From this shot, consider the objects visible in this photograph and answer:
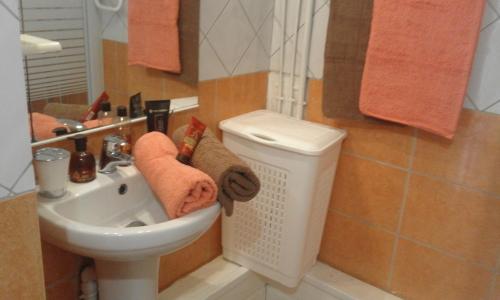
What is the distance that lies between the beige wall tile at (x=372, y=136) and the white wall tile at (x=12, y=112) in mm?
1104

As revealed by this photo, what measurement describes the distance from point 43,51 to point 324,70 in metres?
0.84

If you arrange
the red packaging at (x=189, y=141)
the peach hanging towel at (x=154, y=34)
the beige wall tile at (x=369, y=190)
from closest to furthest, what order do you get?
the red packaging at (x=189, y=141) → the peach hanging towel at (x=154, y=34) → the beige wall tile at (x=369, y=190)

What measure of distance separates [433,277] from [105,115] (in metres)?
1.18

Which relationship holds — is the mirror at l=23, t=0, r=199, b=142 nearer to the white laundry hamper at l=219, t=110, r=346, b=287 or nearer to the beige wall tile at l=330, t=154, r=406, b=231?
the white laundry hamper at l=219, t=110, r=346, b=287

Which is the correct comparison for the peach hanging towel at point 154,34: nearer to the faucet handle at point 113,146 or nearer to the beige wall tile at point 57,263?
the faucet handle at point 113,146

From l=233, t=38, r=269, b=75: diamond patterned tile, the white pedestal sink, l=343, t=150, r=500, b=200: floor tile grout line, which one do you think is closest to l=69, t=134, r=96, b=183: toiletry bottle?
the white pedestal sink

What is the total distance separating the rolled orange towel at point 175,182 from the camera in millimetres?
1063

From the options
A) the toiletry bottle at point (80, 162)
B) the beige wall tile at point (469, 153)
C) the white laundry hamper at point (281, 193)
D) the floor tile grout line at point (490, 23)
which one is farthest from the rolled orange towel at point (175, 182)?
the floor tile grout line at point (490, 23)

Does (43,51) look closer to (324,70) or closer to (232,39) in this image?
(232,39)

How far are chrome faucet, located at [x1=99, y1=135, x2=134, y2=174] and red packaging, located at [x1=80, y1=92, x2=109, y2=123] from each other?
8 cm

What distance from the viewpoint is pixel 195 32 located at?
146 cm

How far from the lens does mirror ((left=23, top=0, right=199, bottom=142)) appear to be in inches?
44.5

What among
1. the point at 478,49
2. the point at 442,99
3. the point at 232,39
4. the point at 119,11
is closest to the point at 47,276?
the point at 119,11

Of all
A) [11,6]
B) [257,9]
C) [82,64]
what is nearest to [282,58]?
[257,9]
